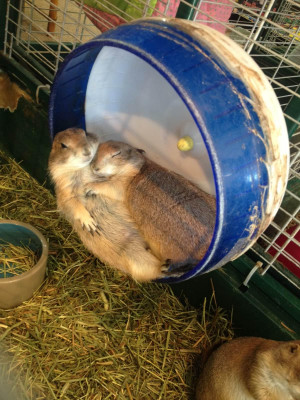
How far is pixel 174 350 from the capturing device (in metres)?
2.17

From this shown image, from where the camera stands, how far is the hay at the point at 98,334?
Answer: 1926 mm

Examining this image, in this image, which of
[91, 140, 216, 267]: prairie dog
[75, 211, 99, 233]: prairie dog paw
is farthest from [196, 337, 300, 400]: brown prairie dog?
[75, 211, 99, 233]: prairie dog paw

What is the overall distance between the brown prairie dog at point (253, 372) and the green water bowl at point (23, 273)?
3.35 feet

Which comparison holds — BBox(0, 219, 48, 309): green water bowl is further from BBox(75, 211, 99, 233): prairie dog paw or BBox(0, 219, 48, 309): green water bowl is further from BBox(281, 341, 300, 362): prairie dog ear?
BBox(281, 341, 300, 362): prairie dog ear

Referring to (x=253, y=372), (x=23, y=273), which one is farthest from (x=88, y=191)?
(x=253, y=372)

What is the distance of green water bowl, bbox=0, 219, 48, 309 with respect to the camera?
1973 mm

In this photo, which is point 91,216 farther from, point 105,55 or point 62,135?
point 105,55

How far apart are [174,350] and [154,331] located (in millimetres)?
153

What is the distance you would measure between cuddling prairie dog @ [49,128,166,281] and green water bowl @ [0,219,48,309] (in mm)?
278

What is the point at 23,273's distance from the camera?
200cm

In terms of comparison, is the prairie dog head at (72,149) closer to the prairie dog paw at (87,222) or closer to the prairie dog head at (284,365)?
the prairie dog paw at (87,222)

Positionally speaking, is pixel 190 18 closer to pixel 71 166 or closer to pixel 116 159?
pixel 116 159

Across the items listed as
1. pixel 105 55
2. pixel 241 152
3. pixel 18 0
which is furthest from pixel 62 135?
pixel 18 0

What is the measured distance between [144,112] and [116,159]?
27cm
